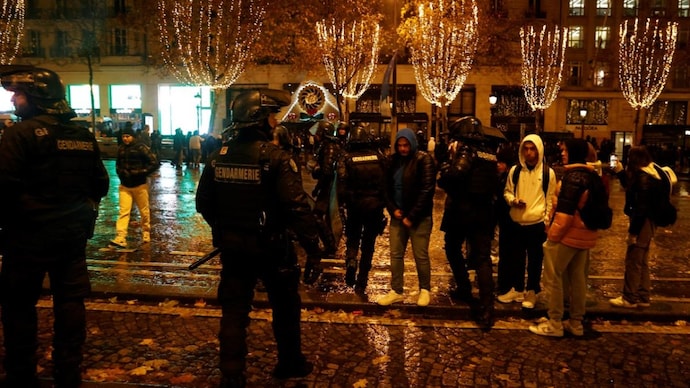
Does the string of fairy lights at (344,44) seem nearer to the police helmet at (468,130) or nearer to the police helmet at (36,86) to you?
the police helmet at (468,130)

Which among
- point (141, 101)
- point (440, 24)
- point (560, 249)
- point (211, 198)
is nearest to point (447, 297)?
point (560, 249)

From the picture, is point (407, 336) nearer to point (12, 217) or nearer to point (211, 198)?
point (211, 198)

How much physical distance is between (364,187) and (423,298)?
4.73ft

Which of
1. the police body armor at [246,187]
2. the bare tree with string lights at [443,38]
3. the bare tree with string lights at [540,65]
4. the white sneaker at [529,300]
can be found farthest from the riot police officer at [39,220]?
the bare tree with string lights at [540,65]

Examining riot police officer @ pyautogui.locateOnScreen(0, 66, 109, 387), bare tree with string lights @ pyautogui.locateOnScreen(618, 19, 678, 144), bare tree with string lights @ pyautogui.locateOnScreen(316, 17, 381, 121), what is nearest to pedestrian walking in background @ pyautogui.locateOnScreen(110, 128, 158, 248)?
riot police officer @ pyautogui.locateOnScreen(0, 66, 109, 387)

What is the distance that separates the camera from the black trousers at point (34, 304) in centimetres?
403

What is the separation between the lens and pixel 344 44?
2859 centimetres

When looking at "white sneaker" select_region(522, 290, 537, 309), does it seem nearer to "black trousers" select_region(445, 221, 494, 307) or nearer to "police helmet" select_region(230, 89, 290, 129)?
"black trousers" select_region(445, 221, 494, 307)

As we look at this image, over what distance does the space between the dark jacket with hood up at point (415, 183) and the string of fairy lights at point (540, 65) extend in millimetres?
32693

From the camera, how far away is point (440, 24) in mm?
26859

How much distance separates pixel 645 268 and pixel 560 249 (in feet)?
5.26

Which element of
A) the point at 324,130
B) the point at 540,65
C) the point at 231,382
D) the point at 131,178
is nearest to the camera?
the point at 231,382

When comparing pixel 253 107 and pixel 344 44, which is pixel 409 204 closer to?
pixel 253 107

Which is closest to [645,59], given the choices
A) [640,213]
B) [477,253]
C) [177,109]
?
[177,109]
